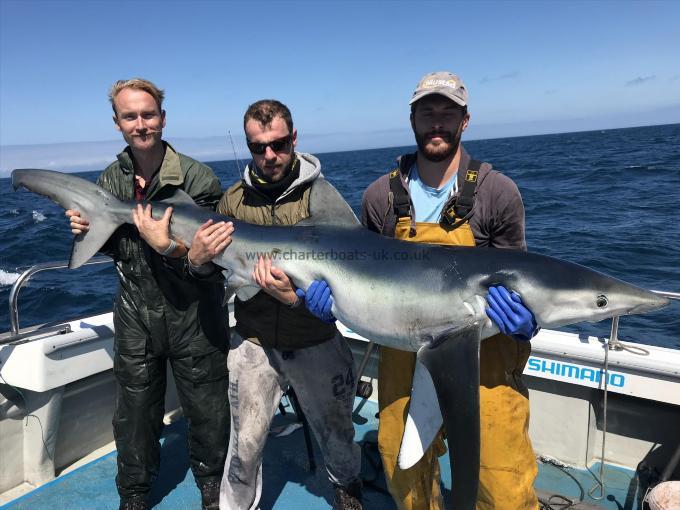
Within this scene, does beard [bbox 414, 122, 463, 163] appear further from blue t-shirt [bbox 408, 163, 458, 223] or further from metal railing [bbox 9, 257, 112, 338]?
metal railing [bbox 9, 257, 112, 338]

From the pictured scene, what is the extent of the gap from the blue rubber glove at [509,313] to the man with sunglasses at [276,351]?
43.8 inches

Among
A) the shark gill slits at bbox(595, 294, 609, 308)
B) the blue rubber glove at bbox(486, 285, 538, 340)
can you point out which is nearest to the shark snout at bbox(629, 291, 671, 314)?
the shark gill slits at bbox(595, 294, 609, 308)

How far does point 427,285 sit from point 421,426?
0.76 m

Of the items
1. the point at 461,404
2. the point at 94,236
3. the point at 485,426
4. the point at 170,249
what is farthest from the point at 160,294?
the point at 485,426

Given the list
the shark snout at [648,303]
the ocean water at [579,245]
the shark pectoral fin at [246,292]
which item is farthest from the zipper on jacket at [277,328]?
the ocean water at [579,245]

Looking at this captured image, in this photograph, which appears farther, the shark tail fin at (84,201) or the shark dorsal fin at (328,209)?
the shark tail fin at (84,201)

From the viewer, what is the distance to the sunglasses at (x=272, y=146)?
118 inches

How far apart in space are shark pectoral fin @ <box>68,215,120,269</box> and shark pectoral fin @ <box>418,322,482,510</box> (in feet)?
7.49

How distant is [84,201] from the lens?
11.0 ft

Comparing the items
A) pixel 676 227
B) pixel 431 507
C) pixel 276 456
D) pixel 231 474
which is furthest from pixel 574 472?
pixel 676 227

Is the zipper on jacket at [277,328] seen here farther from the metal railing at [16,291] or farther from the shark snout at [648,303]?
the shark snout at [648,303]

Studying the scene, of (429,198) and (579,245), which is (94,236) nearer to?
(429,198)

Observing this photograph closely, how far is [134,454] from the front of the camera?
11.4ft

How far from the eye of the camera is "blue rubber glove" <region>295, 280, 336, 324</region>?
2881 millimetres
